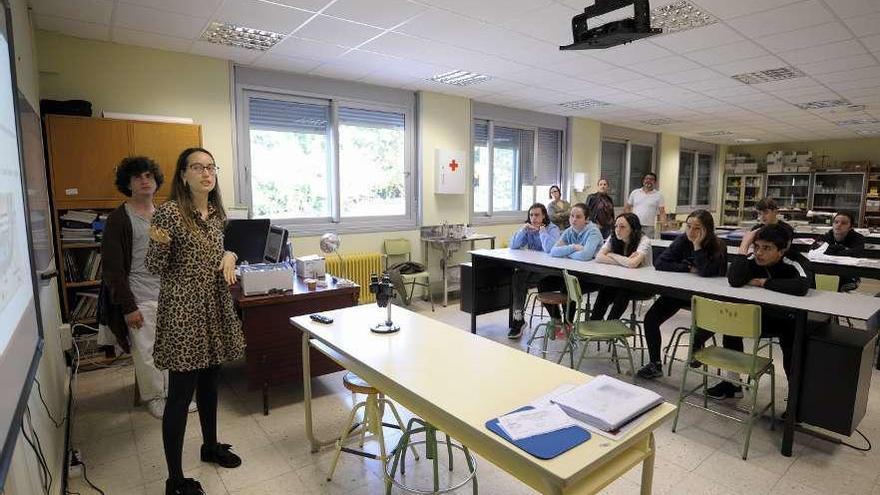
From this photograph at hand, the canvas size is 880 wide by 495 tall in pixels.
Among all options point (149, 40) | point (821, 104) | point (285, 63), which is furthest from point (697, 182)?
point (149, 40)

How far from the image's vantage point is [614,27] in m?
2.62

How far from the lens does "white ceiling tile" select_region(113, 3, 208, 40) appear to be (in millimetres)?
3309

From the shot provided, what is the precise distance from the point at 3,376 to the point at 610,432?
4.79 feet

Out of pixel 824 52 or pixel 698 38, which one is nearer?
pixel 698 38

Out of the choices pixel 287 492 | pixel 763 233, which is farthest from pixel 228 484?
pixel 763 233

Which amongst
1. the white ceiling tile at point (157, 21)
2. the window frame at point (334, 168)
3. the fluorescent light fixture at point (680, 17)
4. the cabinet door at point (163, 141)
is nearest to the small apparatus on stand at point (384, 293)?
the cabinet door at point (163, 141)

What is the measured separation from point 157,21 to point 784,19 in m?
4.66

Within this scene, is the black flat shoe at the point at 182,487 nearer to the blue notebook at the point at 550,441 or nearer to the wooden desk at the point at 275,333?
the wooden desk at the point at 275,333

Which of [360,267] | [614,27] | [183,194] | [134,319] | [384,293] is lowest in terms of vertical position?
[360,267]

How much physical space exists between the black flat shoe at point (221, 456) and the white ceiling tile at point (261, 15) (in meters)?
2.79

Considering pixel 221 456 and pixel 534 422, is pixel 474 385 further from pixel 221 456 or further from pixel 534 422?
pixel 221 456

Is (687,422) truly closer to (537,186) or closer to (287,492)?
(287,492)

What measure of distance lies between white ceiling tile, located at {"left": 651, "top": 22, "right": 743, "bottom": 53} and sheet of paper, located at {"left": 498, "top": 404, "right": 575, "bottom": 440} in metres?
3.60

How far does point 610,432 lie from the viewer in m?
1.28
